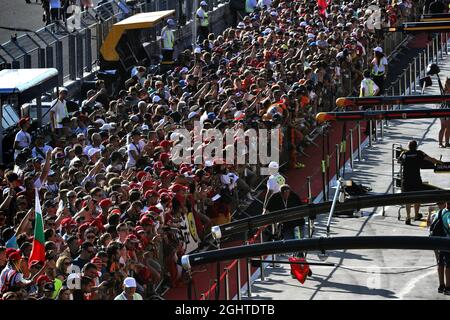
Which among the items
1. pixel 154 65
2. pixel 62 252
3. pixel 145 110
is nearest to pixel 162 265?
pixel 62 252

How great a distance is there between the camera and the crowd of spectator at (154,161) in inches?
621

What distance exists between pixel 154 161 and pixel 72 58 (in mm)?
10870

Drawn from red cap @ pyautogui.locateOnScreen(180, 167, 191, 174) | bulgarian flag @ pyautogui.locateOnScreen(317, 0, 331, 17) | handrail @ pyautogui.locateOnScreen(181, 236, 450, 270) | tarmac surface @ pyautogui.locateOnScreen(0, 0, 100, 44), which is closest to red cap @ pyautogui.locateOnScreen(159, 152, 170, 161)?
red cap @ pyautogui.locateOnScreen(180, 167, 191, 174)

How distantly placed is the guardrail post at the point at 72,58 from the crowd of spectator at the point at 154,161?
1.98 meters

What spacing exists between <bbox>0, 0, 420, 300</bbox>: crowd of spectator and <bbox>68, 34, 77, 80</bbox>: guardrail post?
1.98 meters

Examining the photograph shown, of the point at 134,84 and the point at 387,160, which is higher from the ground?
the point at 134,84

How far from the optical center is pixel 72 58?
32094 millimetres

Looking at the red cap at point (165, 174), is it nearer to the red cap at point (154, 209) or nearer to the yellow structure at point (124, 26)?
the red cap at point (154, 209)

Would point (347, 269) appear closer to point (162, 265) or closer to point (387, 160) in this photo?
point (162, 265)

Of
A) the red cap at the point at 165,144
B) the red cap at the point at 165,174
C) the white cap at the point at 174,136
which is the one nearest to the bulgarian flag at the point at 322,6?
the white cap at the point at 174,136

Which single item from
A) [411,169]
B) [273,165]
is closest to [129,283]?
[273,165]

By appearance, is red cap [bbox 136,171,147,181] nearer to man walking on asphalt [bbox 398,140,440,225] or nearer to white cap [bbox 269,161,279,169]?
white cap [bbox 269,161,279,169]

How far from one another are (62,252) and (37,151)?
6.69 meters

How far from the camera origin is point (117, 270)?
51.8 ft
